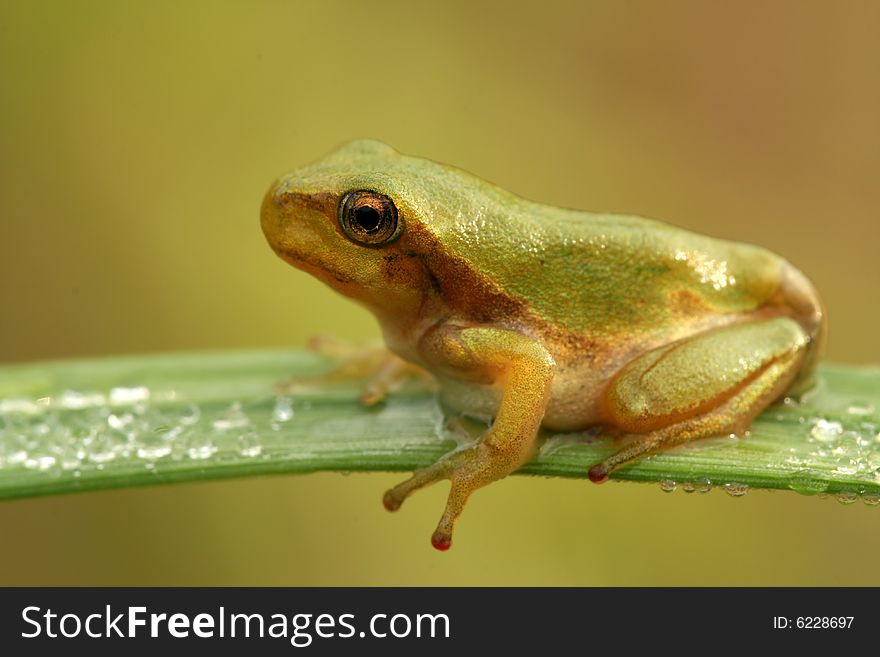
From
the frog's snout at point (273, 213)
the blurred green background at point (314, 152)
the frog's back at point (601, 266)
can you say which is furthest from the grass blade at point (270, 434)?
the blurred green background at point (314, 152)

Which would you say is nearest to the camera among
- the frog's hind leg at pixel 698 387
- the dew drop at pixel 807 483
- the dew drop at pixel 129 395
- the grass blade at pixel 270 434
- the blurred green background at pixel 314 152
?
the dew drop at pixel 807 483

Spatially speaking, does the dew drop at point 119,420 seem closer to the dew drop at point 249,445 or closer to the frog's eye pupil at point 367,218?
the dew drop at point 249,445

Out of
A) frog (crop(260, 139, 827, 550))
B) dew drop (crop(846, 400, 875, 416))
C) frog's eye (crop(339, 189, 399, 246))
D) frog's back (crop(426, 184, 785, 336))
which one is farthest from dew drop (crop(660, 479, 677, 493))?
frog's eye (crop(339, 189, 399, 246))

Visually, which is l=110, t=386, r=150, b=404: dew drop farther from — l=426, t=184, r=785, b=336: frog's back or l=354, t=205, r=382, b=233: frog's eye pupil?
l=426, t=184, r=785, b=336: frog's back

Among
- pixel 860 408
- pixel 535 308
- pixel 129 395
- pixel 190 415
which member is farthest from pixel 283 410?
pixel 860 408

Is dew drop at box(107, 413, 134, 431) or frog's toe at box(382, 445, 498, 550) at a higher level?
dew drop at box(107, 413, 134, 431)

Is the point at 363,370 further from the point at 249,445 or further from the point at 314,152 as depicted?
the point at 314,152
